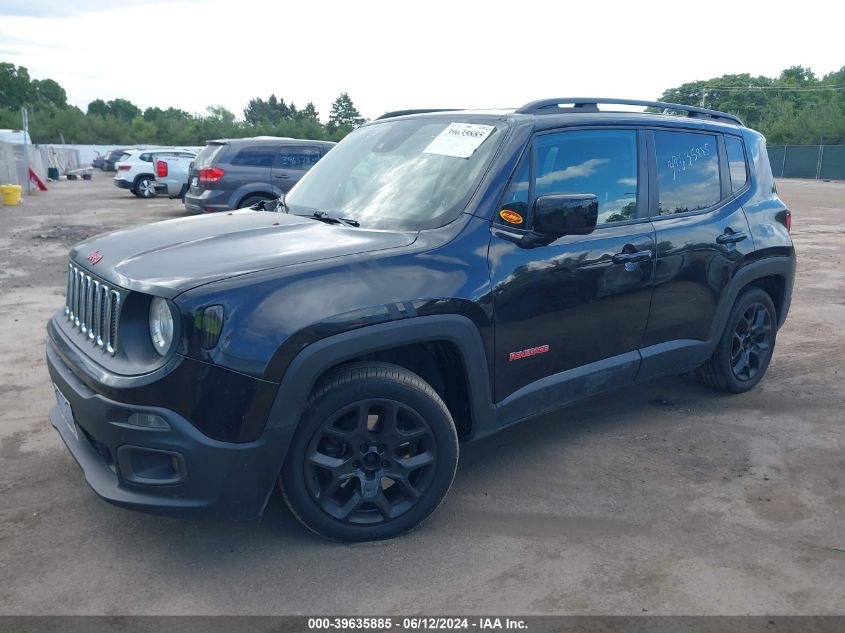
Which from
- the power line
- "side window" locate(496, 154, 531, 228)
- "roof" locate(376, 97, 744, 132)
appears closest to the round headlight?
"side window" locate(496, 154, 531, 228)

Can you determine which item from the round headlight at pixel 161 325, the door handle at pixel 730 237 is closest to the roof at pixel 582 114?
the door handle at pixel 730 237

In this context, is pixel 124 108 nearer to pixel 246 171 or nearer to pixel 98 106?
pixel 98 106

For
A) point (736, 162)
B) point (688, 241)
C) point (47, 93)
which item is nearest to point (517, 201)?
point (688, 241)

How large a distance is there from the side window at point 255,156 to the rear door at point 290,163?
13 cm

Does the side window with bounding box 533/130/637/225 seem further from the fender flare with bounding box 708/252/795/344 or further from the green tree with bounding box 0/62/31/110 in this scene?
the green tree with bounding box 0/62/31/110

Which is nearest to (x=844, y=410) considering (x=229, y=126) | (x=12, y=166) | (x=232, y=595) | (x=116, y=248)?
(x=232, y=595)

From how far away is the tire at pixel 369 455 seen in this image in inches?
120

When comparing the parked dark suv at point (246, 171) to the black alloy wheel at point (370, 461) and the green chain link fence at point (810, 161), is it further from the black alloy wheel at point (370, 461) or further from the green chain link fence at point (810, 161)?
the green chain link fence at point (810, 161)

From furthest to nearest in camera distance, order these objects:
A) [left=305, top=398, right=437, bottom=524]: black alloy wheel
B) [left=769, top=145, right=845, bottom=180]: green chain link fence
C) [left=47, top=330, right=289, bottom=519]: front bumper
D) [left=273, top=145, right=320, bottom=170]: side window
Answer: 1. [left=769, top=145, right=845, bottom=180]: green chain link fence
2. [left=273, top=145, right=320, bottom=170]: side window
3. [left=305, top=398, right=437, bottom=524]: black alloy wheel
4. [left=47, top=330, right=289, bottom=519]: front bumper

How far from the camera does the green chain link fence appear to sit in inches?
1918

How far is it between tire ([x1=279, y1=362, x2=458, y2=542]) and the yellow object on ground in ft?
69.2

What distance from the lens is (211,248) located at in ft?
10.8

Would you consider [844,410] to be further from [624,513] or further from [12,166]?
[12,166]

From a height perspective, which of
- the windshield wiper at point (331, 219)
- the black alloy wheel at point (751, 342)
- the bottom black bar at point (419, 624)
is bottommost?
the bottom black bar at point (419, 624)
